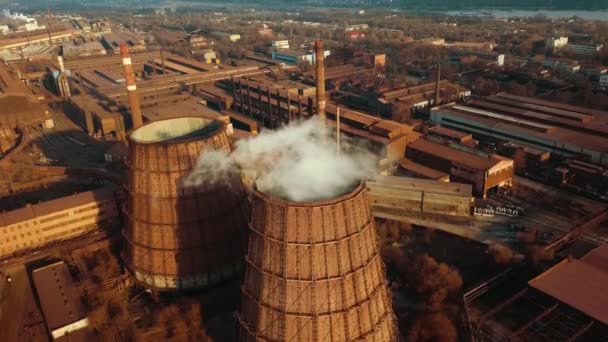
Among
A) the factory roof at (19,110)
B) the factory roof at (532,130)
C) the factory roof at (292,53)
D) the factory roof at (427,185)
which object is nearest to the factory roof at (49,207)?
the factory roof at (427,185)

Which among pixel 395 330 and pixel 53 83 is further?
pixel 53 83

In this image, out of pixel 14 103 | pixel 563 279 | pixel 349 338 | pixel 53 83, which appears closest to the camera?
pixel 349 338

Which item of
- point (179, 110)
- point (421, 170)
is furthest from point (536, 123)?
point (179, 110)

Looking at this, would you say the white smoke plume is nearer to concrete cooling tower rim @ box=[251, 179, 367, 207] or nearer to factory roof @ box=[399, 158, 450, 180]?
concrete cooling tower rim @ box=[251, 179, 367, 207]

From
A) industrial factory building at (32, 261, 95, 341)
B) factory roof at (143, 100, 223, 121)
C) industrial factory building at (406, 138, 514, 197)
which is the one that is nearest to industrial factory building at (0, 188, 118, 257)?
industrial factory building at (32, 261, 95, 341)

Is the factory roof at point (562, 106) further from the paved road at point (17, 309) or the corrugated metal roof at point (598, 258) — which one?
the paved road at point (17, 309)

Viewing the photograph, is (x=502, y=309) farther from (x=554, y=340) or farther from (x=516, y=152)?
(x=516, y=152)

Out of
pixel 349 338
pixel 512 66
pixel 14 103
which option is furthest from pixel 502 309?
pixel 512 66
